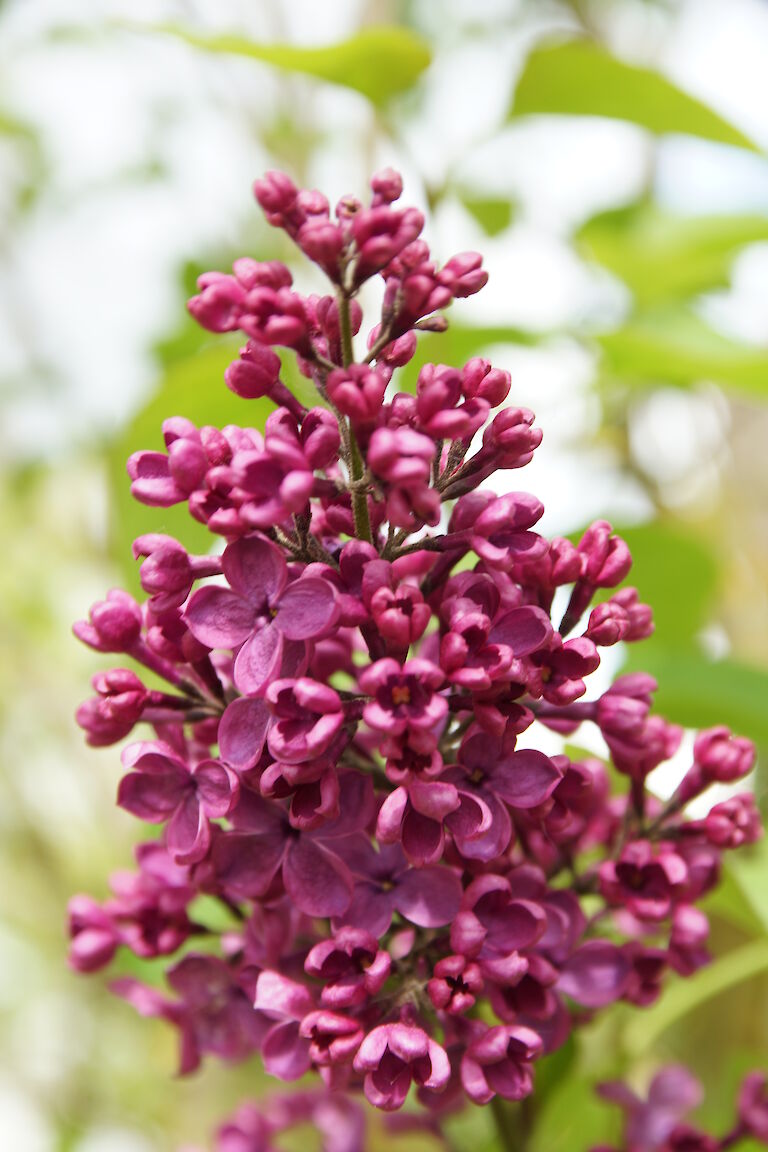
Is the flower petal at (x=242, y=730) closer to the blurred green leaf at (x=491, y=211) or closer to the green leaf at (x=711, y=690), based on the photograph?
the green leaf at (x=711, y=690)

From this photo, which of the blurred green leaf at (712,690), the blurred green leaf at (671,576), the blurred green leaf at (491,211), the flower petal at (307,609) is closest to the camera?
the flower petal at (307,609)

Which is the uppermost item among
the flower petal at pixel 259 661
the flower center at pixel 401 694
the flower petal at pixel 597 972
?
the flower center at pixel 401 694

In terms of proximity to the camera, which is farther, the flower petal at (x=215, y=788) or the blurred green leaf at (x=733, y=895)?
the blurred green leaf at (x=733, y=895)

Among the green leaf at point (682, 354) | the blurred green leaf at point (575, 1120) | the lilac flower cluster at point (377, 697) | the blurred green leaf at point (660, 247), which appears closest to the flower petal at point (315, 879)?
the lilac flower cluster at point (377, 697)

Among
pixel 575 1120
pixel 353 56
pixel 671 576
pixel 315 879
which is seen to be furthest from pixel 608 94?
pixel 575 1120

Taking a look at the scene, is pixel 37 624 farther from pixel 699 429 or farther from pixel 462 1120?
pixel 462 1120

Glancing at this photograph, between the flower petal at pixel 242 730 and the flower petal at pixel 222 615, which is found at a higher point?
the flower petal at pixel 222 615

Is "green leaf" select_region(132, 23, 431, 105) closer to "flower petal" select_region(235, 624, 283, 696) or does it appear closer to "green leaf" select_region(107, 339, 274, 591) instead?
"green leaf" select_region(107, 339, 274, 591)

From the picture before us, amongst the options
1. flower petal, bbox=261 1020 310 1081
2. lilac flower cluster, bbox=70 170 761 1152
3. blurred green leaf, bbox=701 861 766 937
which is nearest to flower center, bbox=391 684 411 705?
lilac flower cluster, bbox=70 170 761 1152
